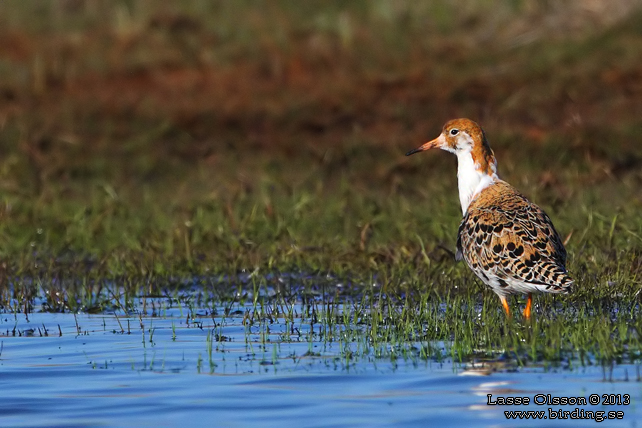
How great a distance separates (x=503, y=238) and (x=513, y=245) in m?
0.09

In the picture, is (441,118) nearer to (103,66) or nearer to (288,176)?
(288,176)

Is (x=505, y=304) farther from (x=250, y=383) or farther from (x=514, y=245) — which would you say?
(x=250, y=383)

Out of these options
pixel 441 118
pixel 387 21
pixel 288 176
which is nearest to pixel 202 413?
pixel 288 176

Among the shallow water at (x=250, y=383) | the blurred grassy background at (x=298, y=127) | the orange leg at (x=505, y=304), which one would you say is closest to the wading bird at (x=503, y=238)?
the orange leg at (x=505, y=304)

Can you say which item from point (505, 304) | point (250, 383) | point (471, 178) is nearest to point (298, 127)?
point (471, 178)

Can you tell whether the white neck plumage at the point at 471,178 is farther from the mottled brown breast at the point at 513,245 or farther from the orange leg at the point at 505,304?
the orange leg at the point at 505,304

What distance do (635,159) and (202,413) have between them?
9.08m

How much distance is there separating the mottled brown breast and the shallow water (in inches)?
41.1

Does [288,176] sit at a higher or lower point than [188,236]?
higher

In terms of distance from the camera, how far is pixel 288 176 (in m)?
14.3

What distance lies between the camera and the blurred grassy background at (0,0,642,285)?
1102cm

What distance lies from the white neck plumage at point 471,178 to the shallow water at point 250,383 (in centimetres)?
158

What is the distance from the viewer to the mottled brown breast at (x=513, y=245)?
7730 mm

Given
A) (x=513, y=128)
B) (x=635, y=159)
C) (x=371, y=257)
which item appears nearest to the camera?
(x=371, y=257)
